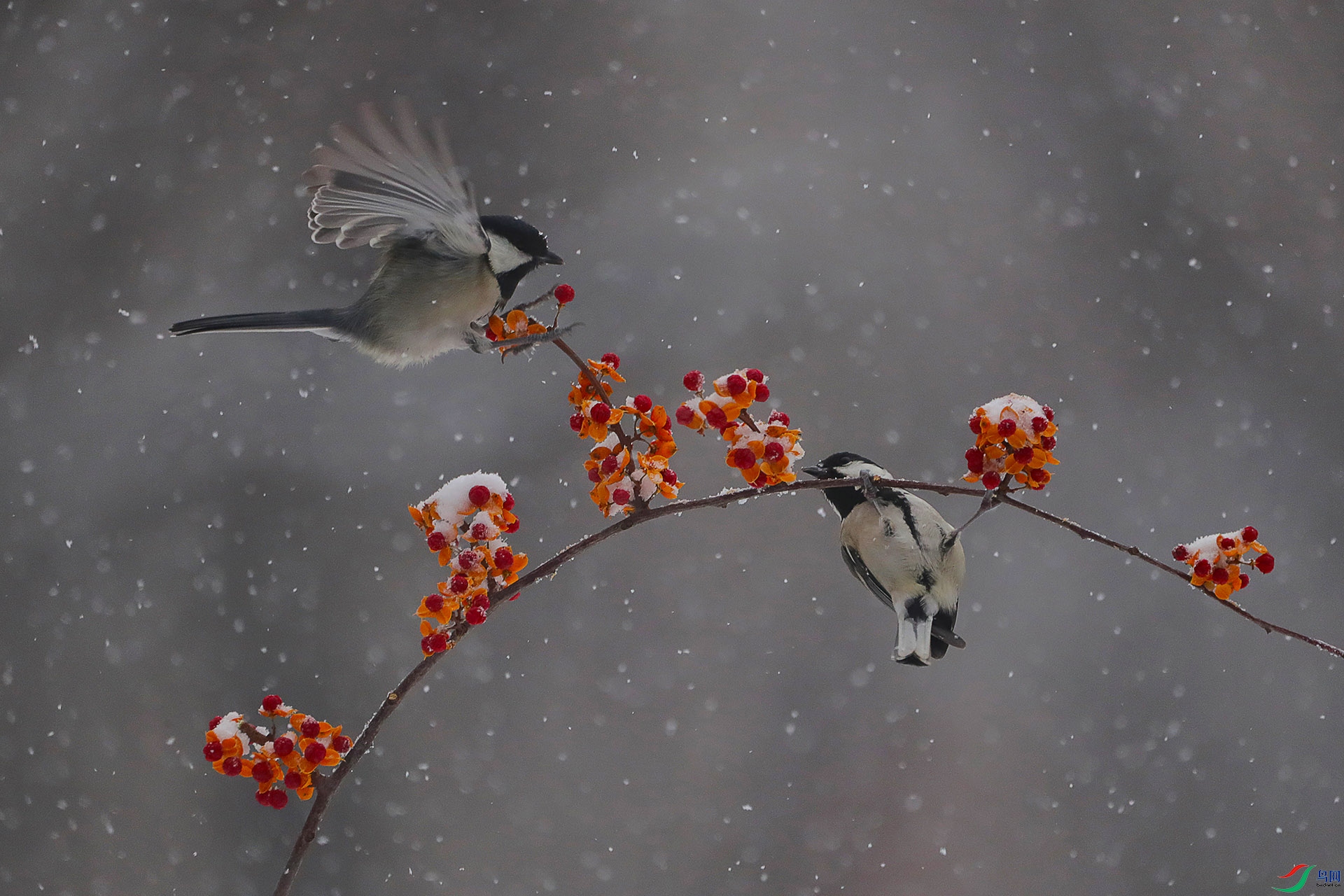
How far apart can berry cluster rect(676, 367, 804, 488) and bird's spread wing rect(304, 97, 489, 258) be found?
9.0 inches

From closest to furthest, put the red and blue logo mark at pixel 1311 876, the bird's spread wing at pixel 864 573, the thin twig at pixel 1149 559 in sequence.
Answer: the thin twig at pixel 1149 559 < the bird's spread wing at pixel 864 573 < the red and blue logo mark at pixel 1311 876

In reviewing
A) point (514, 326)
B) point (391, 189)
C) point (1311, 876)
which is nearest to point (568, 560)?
→ point (514, 326)

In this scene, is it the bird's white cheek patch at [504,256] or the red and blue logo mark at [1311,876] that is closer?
the bird's white cheek patch at [504,256]

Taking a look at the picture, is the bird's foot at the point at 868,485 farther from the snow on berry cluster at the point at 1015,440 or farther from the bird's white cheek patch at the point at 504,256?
the bird's white cheek patch at the point at 504,256

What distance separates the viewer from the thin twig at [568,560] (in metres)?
0.69

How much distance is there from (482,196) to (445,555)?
177cm

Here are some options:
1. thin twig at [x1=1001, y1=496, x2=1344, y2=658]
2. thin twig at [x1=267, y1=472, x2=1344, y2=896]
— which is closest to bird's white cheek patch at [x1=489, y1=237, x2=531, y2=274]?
thin twig at [x1=267, y1=472, x2=1344, y2=896]

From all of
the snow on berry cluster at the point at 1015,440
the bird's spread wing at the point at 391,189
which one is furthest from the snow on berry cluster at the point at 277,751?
the snow on berry cluster at the point at 1015,440

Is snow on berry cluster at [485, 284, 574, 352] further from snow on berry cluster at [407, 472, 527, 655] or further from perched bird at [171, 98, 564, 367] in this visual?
snow on berry cluster at [407, 472, 527, 655]

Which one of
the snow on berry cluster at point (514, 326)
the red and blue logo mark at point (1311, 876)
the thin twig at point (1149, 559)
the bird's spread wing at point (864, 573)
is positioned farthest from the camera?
the red and blue logo mark at point (1311, 876)

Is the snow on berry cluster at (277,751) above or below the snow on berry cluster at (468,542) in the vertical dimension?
below

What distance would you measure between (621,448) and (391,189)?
268mm

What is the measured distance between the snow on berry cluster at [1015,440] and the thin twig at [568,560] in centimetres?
2

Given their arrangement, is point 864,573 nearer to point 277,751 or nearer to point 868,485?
point 868,485
